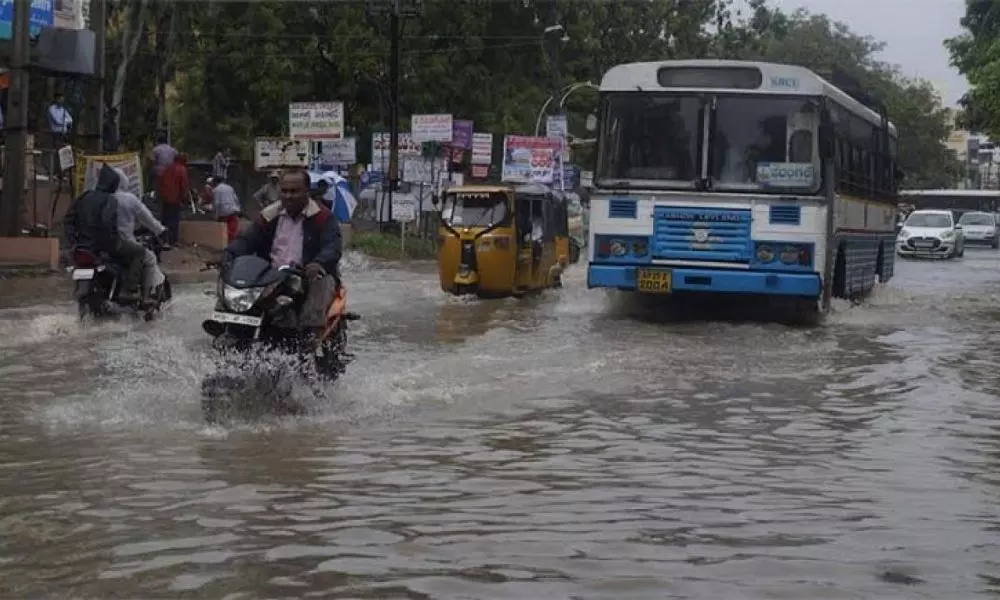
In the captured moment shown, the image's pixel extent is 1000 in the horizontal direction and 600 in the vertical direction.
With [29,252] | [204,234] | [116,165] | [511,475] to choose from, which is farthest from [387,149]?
[511,475]

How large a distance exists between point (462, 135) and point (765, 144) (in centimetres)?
2207

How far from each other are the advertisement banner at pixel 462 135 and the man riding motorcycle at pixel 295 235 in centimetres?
2778

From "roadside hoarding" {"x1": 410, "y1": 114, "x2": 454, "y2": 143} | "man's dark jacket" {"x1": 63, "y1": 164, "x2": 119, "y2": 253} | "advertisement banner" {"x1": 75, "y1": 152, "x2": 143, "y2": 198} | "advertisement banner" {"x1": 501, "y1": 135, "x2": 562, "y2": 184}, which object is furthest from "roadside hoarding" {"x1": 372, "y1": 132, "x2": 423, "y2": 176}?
"man's dark jacket" {"x1": 63, "y1": 164, "x2": 119, "y2": 253}

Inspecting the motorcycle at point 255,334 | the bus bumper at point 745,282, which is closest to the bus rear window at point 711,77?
the bus bumper at point 745,282

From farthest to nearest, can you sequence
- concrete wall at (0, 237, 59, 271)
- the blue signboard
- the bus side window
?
the blue signboard, concrete wall at (0, 237, 59, 271), the bus side window

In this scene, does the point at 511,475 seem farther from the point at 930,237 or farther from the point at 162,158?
the point at 930,237

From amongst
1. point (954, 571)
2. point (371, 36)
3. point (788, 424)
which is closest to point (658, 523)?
point (954, 571)

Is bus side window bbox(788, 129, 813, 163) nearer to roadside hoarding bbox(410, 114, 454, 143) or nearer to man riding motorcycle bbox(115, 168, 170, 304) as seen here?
man riding motorcycle bbox(115, 168, 170, 304)

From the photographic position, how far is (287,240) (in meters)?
9.71

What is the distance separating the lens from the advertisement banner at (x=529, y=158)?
3841 cm

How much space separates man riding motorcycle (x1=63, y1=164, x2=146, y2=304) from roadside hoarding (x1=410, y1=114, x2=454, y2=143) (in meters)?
19.4

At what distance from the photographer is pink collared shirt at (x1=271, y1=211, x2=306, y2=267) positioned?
9.68m

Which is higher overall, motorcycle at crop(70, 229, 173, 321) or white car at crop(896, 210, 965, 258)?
white car at crop(896, 210, 965, 258)

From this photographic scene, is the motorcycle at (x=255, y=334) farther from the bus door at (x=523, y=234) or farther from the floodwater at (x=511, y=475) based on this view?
the bus door at (x=523, y=234)
